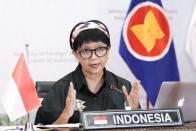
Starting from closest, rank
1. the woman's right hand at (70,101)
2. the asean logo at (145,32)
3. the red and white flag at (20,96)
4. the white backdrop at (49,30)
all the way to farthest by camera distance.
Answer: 1. the red and white flag at (20,96)
2. the woman's right hand at (70,101)
3. the white backdrop at (49,30)
4. the asean logo at (145,32)

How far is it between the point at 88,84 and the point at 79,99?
13 cm

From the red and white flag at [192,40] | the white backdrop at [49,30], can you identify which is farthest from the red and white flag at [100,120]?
the red and white flag at [192,40]

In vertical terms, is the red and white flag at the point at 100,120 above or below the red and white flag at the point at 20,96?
below

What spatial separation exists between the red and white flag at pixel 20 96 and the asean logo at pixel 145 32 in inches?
87.0

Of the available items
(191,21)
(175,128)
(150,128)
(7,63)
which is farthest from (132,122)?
(191,21)

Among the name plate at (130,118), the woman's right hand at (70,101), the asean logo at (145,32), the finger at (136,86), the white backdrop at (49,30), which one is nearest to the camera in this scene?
the name plate at (130,118)

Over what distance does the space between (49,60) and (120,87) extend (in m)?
1.40

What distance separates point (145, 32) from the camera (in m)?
4.24

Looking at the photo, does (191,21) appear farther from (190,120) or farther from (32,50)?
(190,120)

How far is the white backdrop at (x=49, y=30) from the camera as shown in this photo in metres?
Answer: 3.89

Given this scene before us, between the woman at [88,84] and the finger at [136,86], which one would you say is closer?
the finger at [136,86]

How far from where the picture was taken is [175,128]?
6.07ft

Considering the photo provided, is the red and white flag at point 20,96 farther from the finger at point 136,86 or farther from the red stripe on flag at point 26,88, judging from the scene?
the finger at point 136,86

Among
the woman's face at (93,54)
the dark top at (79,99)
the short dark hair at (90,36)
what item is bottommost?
the dark top at (79,99)
